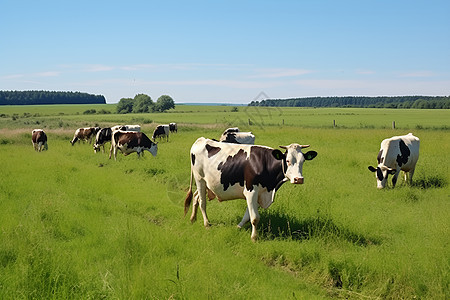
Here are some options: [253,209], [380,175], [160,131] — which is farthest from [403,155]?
[160,131]

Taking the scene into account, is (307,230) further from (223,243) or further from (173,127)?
(173,127)

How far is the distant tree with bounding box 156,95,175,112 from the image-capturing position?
111 meters

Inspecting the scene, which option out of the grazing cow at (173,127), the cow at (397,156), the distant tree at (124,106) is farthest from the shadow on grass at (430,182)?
the distant tree at (124,106)

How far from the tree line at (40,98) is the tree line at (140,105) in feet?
249

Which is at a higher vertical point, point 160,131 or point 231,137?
point 231,137

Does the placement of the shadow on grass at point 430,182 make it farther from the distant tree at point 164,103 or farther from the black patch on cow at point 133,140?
the distant tree at point 164,103

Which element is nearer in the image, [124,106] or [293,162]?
[293,162]

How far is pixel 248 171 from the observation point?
7.57 meters

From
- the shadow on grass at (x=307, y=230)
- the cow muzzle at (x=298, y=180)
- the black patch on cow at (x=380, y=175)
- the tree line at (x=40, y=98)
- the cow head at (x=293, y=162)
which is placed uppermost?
the tree line at (x=40, y=98)

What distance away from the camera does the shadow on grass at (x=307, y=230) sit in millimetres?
7207

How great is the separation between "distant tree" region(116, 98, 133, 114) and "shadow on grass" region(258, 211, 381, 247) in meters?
104

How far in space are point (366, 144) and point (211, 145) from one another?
16875 mm

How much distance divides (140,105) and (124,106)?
4.41 m

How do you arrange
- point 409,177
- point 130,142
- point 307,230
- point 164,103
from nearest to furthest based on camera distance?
point 307,230 < point 409,177 < point 130,142 < point 164,103
